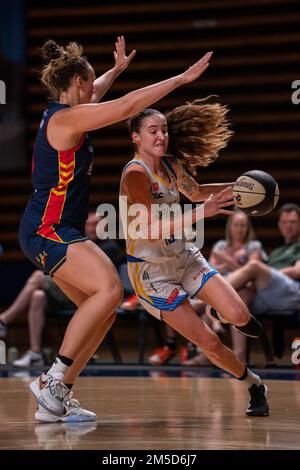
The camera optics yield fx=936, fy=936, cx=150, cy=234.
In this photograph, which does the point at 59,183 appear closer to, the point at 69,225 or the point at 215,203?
the point at 69,225

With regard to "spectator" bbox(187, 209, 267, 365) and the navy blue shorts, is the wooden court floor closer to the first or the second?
the navy blue shorts

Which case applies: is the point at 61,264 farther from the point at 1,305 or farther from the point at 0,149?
the point at 0,149

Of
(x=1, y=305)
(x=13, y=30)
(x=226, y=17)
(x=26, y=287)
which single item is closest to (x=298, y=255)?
(x=26, y=287)

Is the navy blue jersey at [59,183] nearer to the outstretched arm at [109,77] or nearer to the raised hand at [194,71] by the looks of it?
the outstretched arm at [109,77]

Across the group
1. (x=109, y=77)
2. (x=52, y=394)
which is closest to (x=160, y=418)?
(x=52, y=394)

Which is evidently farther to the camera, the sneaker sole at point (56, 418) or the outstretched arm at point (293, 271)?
the outstretched arm at point (293, 271)

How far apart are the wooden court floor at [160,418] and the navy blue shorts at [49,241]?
73 cm

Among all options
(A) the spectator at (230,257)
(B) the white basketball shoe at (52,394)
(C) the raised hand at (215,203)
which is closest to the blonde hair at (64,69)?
(C) the raised hand at (215,203)

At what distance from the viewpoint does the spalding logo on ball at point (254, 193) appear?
4312 millimetres

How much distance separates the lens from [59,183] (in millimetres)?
4277

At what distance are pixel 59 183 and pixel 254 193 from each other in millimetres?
900

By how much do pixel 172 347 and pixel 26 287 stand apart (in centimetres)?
134
